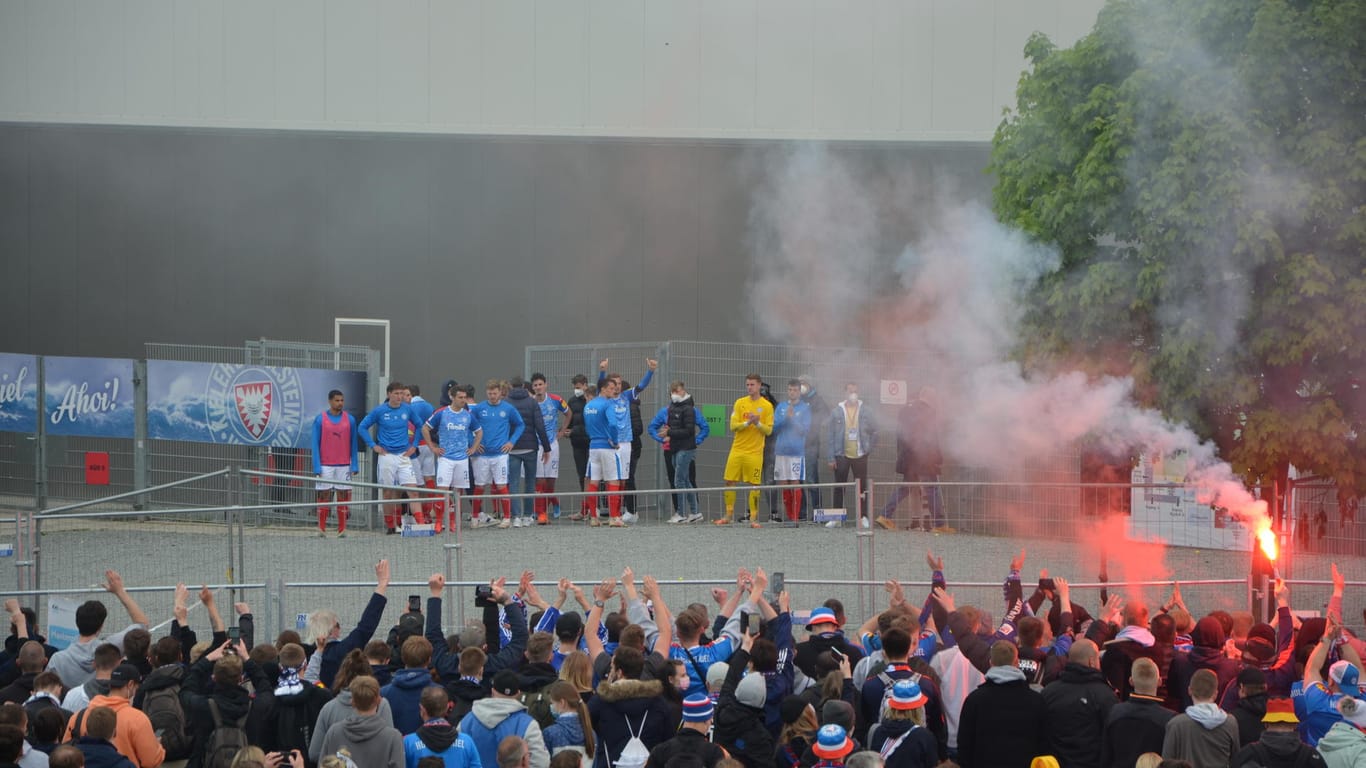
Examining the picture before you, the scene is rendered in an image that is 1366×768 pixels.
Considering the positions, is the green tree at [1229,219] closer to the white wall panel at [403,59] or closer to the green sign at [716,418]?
the green sign at [716,418]

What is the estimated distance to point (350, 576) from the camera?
43.3 feet

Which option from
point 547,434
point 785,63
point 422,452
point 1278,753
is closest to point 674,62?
point 785,63

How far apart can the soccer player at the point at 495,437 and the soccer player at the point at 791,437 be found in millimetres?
3140

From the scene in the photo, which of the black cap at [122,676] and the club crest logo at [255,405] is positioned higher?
the club crest logo at [255,405]

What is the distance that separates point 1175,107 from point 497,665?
8003 millimetres

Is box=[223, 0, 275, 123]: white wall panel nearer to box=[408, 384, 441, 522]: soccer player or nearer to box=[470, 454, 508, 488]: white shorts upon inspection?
box=[408, 384, 441, 522]: soccer player

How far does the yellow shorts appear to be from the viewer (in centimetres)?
1736

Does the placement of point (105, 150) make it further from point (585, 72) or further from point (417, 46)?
point (585, 72)

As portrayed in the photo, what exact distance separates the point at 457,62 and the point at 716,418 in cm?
725

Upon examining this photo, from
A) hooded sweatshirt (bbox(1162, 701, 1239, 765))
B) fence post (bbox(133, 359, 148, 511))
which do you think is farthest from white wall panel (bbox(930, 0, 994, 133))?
hooded sweatshirt (bbox(1162, 701, 1239, 765))

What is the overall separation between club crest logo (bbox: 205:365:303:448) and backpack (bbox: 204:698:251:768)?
10915mm

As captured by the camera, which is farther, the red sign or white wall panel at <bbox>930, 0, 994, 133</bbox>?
white wall panel at <bbox>930, 0, 994, 133</bbox>

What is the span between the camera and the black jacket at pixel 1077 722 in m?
7.75

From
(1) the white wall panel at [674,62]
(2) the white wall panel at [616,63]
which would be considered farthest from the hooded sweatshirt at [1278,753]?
(2) the white wall panel at [616,63]
